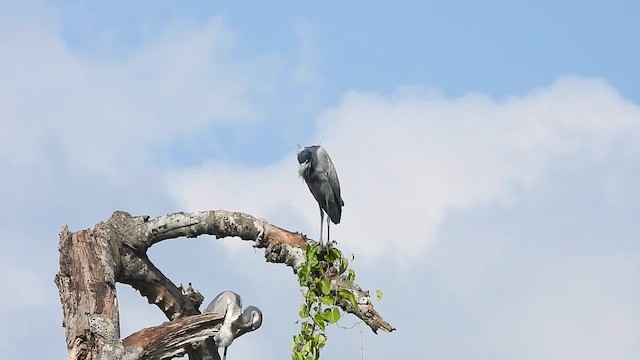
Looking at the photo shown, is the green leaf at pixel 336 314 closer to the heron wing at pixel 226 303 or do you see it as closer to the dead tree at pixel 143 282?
the dead tree at pixel 143 282

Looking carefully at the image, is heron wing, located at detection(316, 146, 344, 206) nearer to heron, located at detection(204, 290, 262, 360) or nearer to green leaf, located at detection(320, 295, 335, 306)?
heron, located at detection(204, 290, 262, 360)

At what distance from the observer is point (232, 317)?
9.93 metres

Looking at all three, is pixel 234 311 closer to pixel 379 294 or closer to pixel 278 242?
pixel 278 242

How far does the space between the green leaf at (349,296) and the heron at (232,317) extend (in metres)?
1.23

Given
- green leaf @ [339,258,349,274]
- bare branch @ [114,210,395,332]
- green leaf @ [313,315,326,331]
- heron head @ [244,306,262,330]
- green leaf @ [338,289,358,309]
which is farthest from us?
heron head @ [244,306,262,330]

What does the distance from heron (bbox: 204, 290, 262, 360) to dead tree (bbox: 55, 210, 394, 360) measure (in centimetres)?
17

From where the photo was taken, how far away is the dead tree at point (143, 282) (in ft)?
28.9

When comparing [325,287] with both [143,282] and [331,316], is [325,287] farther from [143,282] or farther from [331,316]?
[143,282]

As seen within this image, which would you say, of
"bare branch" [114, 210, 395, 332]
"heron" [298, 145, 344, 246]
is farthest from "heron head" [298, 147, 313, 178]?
"bare branch" [114, 210, 395, 332]

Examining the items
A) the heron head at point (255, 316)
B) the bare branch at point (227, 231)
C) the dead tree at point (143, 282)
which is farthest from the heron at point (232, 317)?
the bare branch at point (227, 231)

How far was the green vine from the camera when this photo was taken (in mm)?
9094

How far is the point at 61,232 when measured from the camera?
383 inches

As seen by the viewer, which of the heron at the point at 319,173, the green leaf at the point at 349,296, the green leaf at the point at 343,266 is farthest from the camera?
the heron at the point at 319,173

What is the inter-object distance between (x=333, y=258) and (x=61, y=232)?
2463 mm
